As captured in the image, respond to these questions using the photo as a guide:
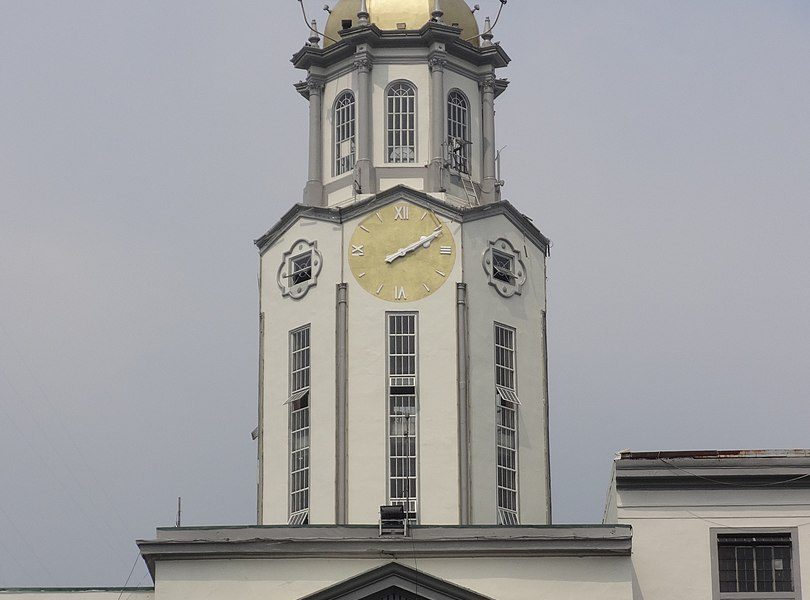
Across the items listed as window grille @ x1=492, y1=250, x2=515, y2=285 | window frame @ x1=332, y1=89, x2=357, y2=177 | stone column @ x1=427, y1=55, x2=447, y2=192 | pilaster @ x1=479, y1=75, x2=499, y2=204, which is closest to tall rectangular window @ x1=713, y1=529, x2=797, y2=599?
window grille @ x1=492, y1=250, x2=515, y2=285

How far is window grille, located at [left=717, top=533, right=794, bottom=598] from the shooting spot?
76875mm

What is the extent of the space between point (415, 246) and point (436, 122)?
541 cm

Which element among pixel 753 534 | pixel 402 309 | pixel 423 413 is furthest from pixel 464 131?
pixel 753 534

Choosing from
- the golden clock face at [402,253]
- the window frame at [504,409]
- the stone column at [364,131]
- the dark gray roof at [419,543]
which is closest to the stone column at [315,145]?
the stone column at [364,131]

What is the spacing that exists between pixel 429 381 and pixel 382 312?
2810 millimetres

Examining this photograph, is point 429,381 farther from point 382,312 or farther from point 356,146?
point 356,146

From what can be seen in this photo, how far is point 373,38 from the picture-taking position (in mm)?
89812

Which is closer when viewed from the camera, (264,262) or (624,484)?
(624,484)

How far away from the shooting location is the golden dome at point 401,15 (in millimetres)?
91188

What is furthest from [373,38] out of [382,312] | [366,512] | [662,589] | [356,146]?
[662,589]

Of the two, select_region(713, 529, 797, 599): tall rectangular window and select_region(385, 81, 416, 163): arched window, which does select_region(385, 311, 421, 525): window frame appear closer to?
select_region(385, 81, 416, 163): arched window

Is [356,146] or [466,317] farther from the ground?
[356,146]

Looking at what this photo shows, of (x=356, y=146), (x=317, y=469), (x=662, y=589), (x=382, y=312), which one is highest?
(x=356, y=146)

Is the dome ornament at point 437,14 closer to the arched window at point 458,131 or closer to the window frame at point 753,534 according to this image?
the arched window at point 458,131
